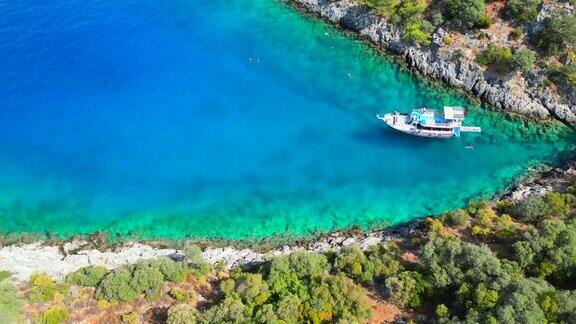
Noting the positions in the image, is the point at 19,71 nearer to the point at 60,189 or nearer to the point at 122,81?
the point at 122,81

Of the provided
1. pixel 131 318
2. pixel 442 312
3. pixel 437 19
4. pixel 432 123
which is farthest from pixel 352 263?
pixel 437 19

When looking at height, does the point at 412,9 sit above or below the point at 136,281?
above

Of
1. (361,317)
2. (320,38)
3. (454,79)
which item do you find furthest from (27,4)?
(361,317)

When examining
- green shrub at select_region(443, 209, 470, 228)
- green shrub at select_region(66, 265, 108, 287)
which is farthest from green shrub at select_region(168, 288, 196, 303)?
green shrub at select_region(443, 209, 470, 228)

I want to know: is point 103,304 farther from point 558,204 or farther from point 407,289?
point 558,204

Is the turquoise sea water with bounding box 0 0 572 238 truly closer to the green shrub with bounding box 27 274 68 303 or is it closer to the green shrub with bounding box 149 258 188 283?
the green shrub with bounding box 149 258 188 283

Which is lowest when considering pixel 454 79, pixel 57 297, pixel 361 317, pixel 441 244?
pixel 57 297

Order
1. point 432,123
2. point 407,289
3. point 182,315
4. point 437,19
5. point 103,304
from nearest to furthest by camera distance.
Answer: point 182,315
point 407,289
point 103,304
point 432,123
point 437,19
